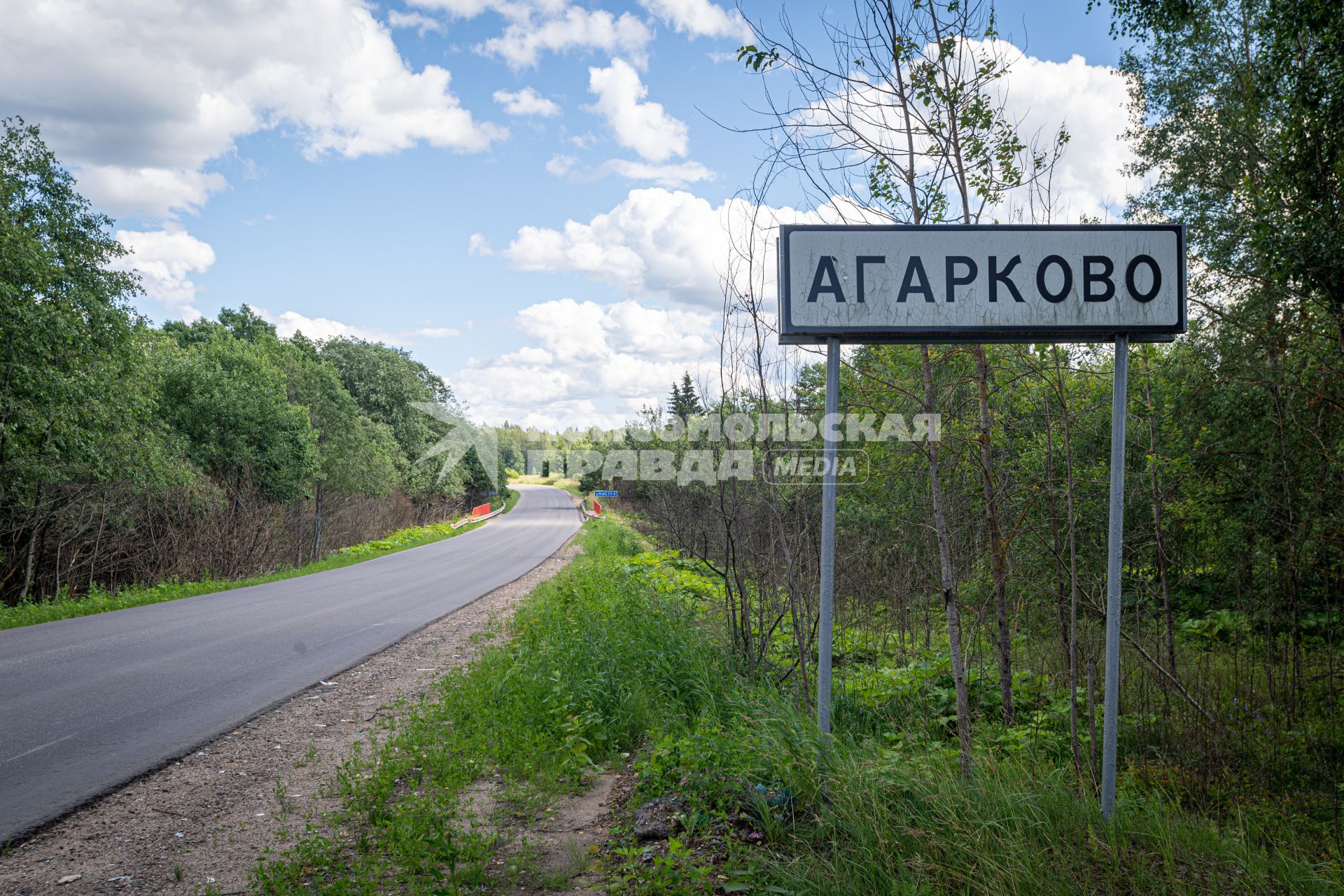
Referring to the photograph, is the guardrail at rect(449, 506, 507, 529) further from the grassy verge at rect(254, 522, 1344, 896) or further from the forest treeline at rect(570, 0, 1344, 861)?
the grassy verge at rect(254, 522, 1344, 896)

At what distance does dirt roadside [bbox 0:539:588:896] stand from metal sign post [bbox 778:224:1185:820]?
125 inches

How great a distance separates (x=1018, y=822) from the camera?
A: 2.81 meters

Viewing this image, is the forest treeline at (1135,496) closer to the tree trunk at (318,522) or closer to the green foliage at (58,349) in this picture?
the green foliage at (58,349)

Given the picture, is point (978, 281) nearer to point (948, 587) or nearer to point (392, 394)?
point (948, 587)

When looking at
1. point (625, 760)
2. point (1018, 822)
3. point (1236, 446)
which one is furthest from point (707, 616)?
point (1236, 446)

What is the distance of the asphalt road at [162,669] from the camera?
517 centimetres

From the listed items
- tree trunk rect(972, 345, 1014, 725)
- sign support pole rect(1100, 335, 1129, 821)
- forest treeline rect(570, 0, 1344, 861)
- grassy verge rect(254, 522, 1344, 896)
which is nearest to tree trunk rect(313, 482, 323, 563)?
forest treeline rect(570, 0, 1344, 861)

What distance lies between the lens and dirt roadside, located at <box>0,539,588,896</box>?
3.57m

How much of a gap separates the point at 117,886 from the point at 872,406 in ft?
15.8

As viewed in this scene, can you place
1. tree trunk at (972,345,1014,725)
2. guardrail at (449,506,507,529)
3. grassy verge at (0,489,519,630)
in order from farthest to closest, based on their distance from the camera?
guardrail at (449,506,507,529) → grassy verge at (0,489,519,630) → tree trunk at (972,345,1014,725)

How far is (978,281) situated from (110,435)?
17.5 metres

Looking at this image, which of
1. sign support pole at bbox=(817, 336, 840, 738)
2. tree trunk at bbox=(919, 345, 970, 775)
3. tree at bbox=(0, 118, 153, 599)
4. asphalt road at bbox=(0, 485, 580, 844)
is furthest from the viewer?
tree at bbox=(0, 118, 153, 599)

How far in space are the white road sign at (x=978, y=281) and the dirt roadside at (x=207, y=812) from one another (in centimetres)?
371

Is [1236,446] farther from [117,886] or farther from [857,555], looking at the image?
[117,886]
